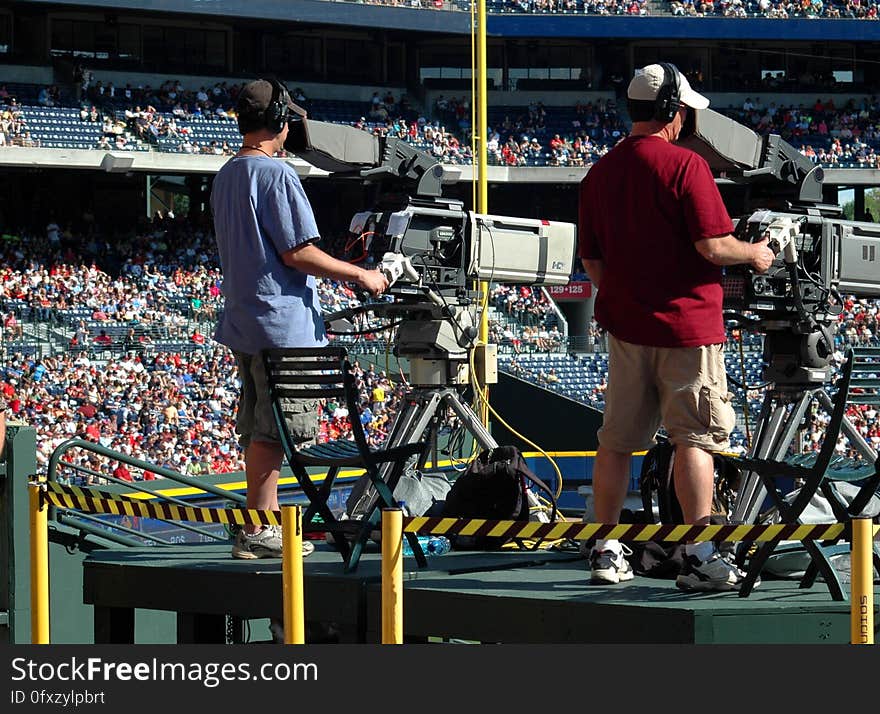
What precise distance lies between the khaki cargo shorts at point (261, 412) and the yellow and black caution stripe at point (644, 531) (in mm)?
1043

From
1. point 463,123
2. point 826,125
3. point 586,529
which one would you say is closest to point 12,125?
point 463,123

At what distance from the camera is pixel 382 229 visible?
7129 millimetres

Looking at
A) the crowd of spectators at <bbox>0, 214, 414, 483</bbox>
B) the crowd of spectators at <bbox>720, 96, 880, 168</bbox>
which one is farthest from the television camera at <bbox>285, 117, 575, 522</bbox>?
the crowd of spectators at <bbox>720, 96, 880, 168</bbox>

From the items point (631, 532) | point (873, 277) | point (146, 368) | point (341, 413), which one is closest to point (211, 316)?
point (146, 368)

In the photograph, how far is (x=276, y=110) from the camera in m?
5.89

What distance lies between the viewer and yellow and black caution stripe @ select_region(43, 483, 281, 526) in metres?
5.21

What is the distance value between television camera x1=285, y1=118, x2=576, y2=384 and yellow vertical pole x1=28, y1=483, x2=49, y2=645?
2.11 meters

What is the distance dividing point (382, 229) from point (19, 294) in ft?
62.3

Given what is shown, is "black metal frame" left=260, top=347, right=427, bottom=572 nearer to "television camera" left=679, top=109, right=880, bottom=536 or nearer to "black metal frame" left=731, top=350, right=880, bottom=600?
"black metal frame" left=731, top=350, right=880, bottom=600

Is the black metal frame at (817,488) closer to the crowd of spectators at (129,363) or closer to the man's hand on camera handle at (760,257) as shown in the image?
the man's hand on camera handle at (760,257)

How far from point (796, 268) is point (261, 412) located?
238 cm

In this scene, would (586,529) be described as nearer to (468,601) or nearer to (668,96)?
(468,601)

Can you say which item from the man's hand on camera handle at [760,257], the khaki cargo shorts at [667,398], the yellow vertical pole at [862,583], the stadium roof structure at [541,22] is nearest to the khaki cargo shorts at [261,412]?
the khaki cargo shorts at [667,398]

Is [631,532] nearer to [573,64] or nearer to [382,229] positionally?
[382,229]
